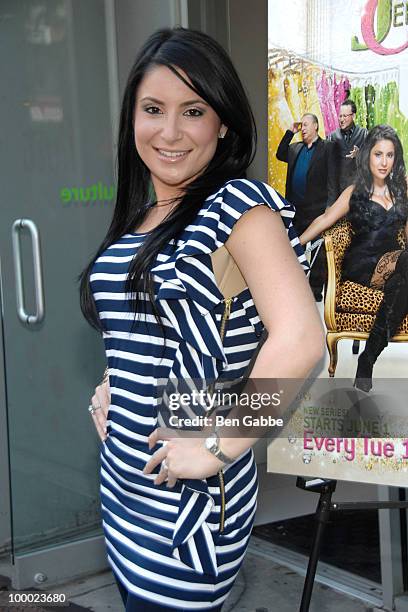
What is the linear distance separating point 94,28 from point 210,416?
8.82ft

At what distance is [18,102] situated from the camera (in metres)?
3.80

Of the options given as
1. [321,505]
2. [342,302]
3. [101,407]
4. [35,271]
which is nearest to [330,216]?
[342,302]

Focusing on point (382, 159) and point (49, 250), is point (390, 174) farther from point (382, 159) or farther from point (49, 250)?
point (49, 250)

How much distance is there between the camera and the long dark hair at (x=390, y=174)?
236 centimetres

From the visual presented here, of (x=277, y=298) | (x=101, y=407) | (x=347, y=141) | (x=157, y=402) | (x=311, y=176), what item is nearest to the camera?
(x=277, y=298)

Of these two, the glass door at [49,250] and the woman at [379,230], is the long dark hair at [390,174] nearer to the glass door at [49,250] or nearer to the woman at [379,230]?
the woman at [379,230]

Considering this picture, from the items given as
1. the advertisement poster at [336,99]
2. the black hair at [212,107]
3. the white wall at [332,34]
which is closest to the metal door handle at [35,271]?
the advertisement poster at [336,99]

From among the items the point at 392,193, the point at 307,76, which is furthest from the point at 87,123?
the point at 392,193

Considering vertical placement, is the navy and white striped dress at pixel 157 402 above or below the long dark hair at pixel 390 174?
below

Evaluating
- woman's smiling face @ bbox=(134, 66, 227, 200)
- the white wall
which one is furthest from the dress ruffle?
the white wall

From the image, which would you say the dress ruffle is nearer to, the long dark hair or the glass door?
the long dark hair

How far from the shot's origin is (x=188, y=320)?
62.6 inches

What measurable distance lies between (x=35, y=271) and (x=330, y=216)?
1638mm

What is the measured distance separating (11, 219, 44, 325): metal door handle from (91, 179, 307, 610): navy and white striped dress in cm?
213
